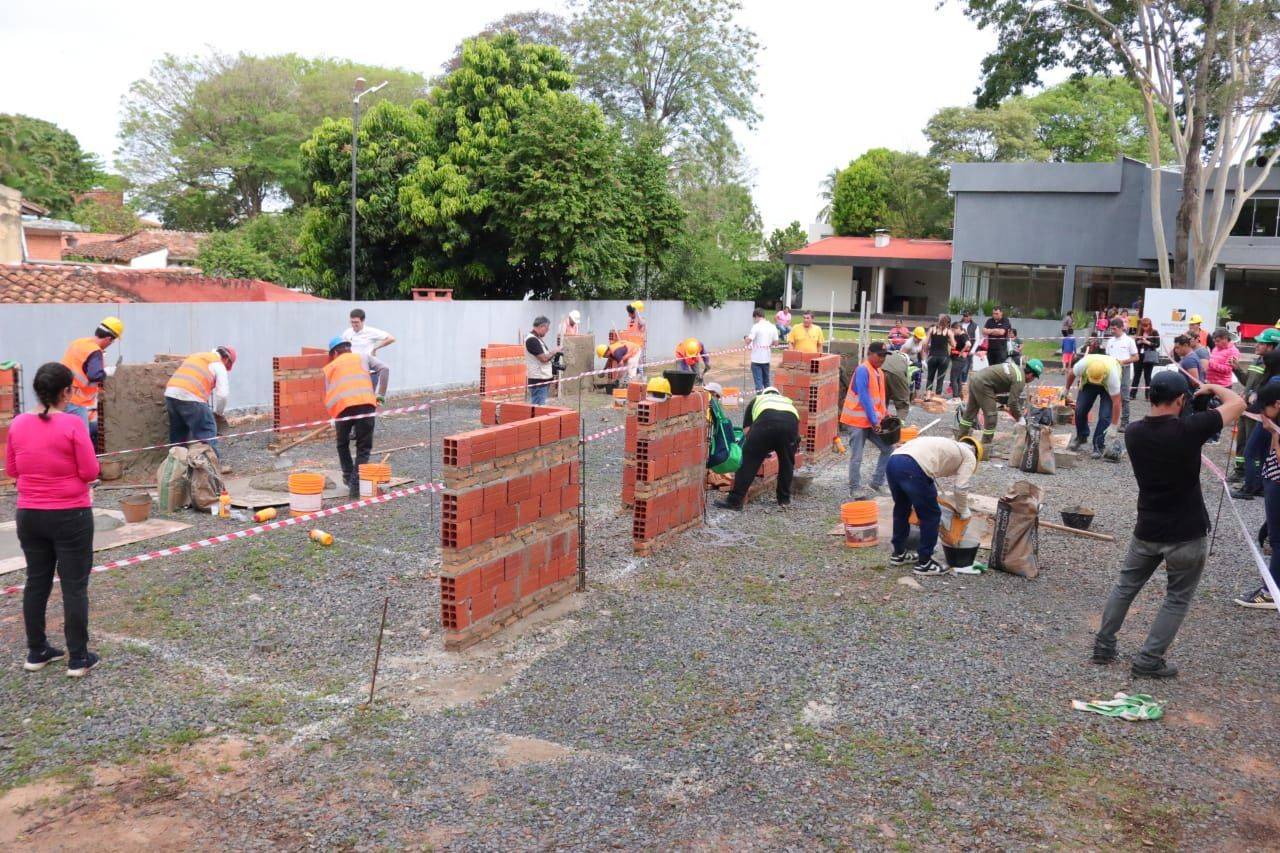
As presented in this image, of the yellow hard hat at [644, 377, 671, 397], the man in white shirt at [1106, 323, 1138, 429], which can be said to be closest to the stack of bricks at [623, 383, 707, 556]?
the yellow hard hat at [644, 377, 671, 397]

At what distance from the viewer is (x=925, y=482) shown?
28.2ft

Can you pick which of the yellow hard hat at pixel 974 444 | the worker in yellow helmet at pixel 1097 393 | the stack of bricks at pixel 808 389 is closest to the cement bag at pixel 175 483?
the stack of bricks at pixel 808 389

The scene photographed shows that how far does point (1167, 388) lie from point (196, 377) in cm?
938

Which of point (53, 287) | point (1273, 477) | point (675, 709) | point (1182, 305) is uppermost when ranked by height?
point (1182, 305)

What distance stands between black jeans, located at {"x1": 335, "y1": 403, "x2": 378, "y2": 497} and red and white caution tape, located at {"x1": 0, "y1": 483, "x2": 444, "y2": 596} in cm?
26

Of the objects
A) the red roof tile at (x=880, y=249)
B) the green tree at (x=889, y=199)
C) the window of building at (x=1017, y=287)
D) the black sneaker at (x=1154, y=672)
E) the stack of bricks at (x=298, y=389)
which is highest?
the green tree at (x=889, y=199)

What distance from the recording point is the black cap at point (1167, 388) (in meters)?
6.30

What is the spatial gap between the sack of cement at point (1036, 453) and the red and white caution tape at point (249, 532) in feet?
24.9

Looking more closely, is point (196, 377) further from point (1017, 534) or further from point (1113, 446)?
point (1113, 446)

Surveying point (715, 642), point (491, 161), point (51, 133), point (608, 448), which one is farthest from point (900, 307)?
point (715, 642)

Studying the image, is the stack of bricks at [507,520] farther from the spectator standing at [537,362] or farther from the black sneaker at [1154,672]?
the spectator standing at [537,362]

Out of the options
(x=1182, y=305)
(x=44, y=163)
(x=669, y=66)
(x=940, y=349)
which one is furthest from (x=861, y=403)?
(x=44, y=163)

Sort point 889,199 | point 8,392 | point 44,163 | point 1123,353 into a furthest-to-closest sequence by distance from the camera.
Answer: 1. point 889,199
2. point 44,163
3. point 1123,353
4. point 8,392

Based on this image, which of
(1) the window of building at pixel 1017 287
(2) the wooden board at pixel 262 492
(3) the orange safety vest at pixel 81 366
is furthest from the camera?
(1) the window of building at pixel 1017 287
